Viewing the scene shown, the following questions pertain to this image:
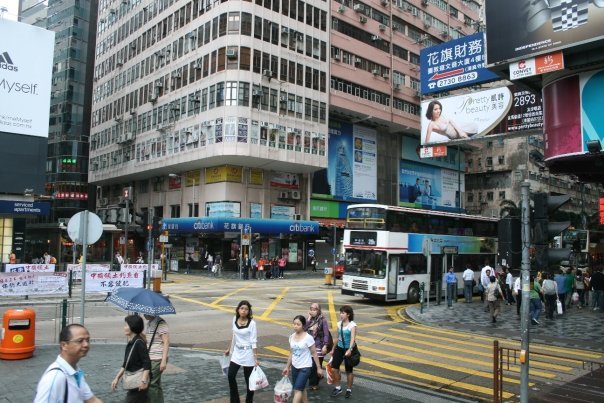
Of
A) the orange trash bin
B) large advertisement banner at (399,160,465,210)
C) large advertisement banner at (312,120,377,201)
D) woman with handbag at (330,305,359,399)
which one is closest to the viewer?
woman with handbag at (330,305,359,399)

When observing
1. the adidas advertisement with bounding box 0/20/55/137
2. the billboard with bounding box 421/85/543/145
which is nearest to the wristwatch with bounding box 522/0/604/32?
the billboard with bounding box 421/85/543/145

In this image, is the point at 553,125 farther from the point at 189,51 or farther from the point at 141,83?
the point at 141,83

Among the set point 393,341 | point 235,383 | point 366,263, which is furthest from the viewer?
point 366,263

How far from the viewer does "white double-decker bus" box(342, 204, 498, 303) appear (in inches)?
851

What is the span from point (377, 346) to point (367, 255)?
9.36 metres

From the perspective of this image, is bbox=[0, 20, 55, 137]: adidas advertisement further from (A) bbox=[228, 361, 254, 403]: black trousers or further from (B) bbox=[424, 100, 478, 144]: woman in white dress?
(A) bbox=[228, 361, 254, 403]: black trousers

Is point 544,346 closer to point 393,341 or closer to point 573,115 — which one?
point 393,341

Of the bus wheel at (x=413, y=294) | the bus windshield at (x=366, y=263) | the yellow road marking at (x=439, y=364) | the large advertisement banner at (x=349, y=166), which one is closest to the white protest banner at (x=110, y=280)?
the bus windshield at (x=366, y=263)

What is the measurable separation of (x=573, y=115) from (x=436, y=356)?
6624 millimetres

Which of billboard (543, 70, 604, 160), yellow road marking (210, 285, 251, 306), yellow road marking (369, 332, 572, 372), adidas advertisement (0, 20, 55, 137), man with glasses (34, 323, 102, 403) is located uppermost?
adidas advertisement (0, 20, 55, 137)

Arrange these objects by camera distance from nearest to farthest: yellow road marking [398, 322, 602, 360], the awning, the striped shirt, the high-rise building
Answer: the striped shirt
yellow road marking [398, 322, 602, 360]
the high-rise building
the awning

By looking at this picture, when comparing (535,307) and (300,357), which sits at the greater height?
(300,357)

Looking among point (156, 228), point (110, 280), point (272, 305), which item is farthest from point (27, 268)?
point (272, 305)

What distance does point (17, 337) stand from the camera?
9992 mm
